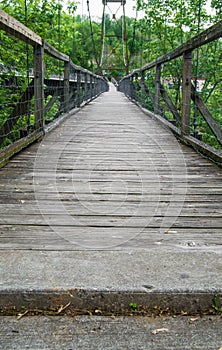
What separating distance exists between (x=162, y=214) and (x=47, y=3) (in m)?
8.04

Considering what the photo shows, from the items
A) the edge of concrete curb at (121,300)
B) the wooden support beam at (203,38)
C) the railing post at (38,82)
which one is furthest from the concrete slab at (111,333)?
the railing post at (38,82)

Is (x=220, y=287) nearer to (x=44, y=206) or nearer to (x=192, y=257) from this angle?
(x=192, y=257)

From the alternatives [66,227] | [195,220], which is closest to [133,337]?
[66,227]

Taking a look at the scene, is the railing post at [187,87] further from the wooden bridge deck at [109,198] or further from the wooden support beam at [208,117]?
the wooden bridge deck at [109,198]

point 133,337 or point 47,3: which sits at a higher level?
point 47,3

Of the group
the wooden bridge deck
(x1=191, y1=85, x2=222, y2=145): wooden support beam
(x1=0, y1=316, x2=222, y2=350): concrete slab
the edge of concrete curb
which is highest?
(x1=191, y1=85, x2=222, y2=145): wooden support beam

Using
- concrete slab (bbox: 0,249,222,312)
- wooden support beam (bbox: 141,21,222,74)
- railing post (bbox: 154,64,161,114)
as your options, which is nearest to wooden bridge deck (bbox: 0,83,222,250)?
concrete slab (bbox: 0,249,222,312)

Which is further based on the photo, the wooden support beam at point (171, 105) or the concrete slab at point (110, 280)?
the wooden support beam at point (171, 105)

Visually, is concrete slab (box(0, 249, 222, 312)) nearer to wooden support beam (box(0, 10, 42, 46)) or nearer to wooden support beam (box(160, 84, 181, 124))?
wooden support beam (box(0, 10, 42, 46))

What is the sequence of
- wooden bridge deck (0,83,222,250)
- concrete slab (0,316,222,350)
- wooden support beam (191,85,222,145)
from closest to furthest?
concrete slab (0,316,222,350), wooden bridge deck (0,83,222,250), wooden support beam (191,85,222,145)

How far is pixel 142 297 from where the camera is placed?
3.36 feet

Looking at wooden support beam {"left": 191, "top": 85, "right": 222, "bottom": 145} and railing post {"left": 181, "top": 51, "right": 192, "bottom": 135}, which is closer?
wooden support beam {"left": 191, "top": 85, "right": 222, "bottom": 145}

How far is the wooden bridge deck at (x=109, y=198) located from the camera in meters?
1.40

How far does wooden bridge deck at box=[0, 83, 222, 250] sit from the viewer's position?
140cm
